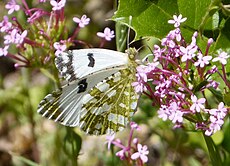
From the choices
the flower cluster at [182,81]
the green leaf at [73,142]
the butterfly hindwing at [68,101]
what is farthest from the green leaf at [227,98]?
the green leaf at [73,142]

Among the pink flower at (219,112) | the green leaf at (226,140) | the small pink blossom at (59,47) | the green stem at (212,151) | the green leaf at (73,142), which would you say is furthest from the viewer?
the green leaf at (226,140)

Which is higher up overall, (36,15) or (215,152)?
(36,15)

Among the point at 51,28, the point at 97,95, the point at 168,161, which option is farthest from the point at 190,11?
the point at 168,161

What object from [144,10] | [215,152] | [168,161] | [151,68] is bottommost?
[168,161]

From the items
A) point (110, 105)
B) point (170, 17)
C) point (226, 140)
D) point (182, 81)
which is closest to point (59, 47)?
point (110, 105)

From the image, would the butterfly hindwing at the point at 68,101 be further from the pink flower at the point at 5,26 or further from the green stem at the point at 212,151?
the green stem at the point at 212,151

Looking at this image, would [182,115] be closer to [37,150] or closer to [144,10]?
[144,10]
